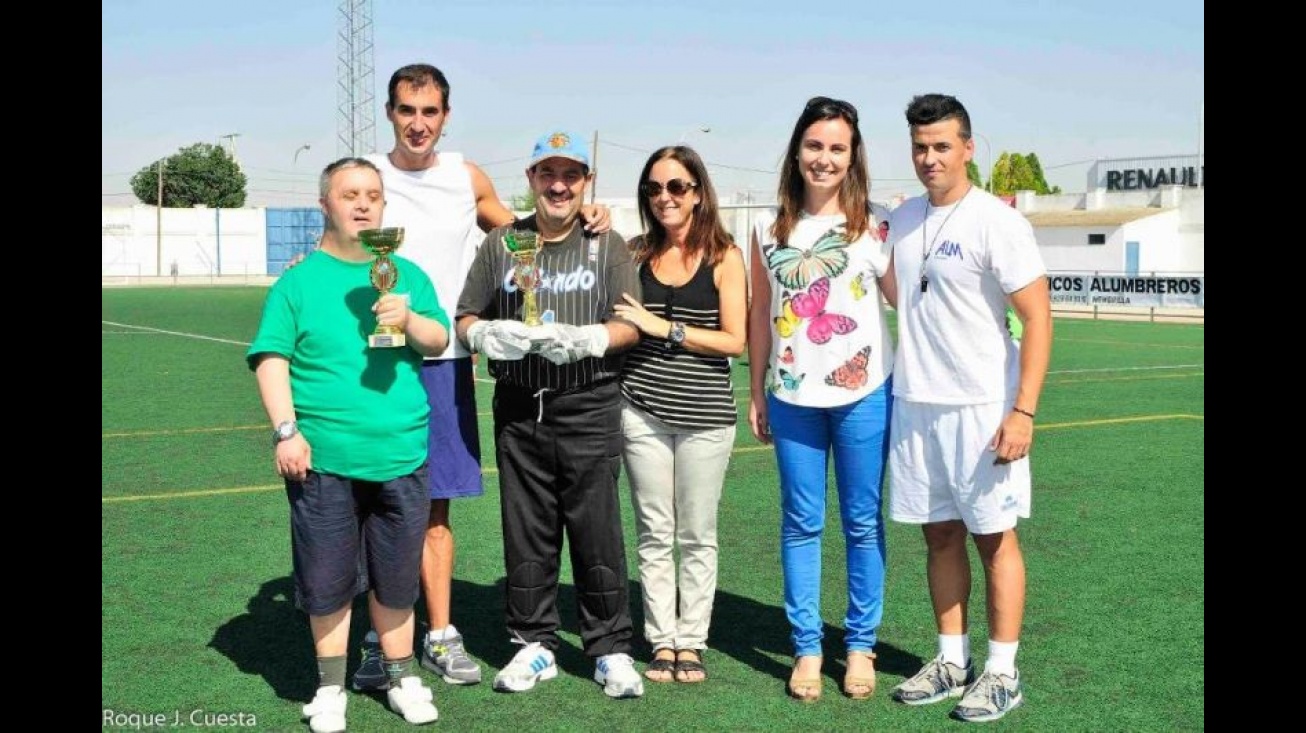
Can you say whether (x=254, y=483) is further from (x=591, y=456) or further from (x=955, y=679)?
(x=955, y=679)

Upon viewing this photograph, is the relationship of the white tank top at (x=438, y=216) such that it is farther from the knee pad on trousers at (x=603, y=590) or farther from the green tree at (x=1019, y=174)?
the green tree at (x=1019, y=174)

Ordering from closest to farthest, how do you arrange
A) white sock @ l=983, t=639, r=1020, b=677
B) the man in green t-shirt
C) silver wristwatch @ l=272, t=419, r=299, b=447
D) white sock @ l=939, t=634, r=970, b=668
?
silver wristwatch @ l=272, t=419, r=299, b=447 < the man in green t-shirt < white sock @ l=983, t=639, r=1020, b=677 < white sock @ l=939, t=634, r=970, b=668

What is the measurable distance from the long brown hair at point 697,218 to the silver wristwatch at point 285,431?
4.77ft

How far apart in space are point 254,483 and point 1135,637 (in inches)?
232

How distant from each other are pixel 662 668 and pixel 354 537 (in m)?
1.25

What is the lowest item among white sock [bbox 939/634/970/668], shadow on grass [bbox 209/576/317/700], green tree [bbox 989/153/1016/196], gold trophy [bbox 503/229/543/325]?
shadow on grass [bbox 209/576/317/700]

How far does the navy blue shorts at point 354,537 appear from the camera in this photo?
14.8 feet

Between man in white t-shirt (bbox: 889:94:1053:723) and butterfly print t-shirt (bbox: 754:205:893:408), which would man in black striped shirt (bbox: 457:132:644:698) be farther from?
man in white t-shirt (bbox: 889:94:1053:723)

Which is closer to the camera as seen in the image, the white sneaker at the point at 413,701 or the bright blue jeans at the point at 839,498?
the white sneaker at the point at 413,701

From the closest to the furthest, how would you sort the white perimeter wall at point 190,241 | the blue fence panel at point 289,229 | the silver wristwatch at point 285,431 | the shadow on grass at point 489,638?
the silver wristwatch at point 285,431
the shadow on grass at point 489,638
the white perimeter wall at point 190,241
the blue fence panel at point 289,229

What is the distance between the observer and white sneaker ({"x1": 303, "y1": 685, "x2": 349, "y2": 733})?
454 centimetres

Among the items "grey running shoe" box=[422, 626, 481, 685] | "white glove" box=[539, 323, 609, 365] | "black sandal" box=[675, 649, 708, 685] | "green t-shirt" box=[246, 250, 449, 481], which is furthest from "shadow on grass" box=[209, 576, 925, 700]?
"white glove" box=[539, 323, 609, 365]

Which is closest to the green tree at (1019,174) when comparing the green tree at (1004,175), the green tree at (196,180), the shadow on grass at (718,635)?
the green tree at (1004,175)

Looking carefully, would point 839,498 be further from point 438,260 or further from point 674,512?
point 438,260
